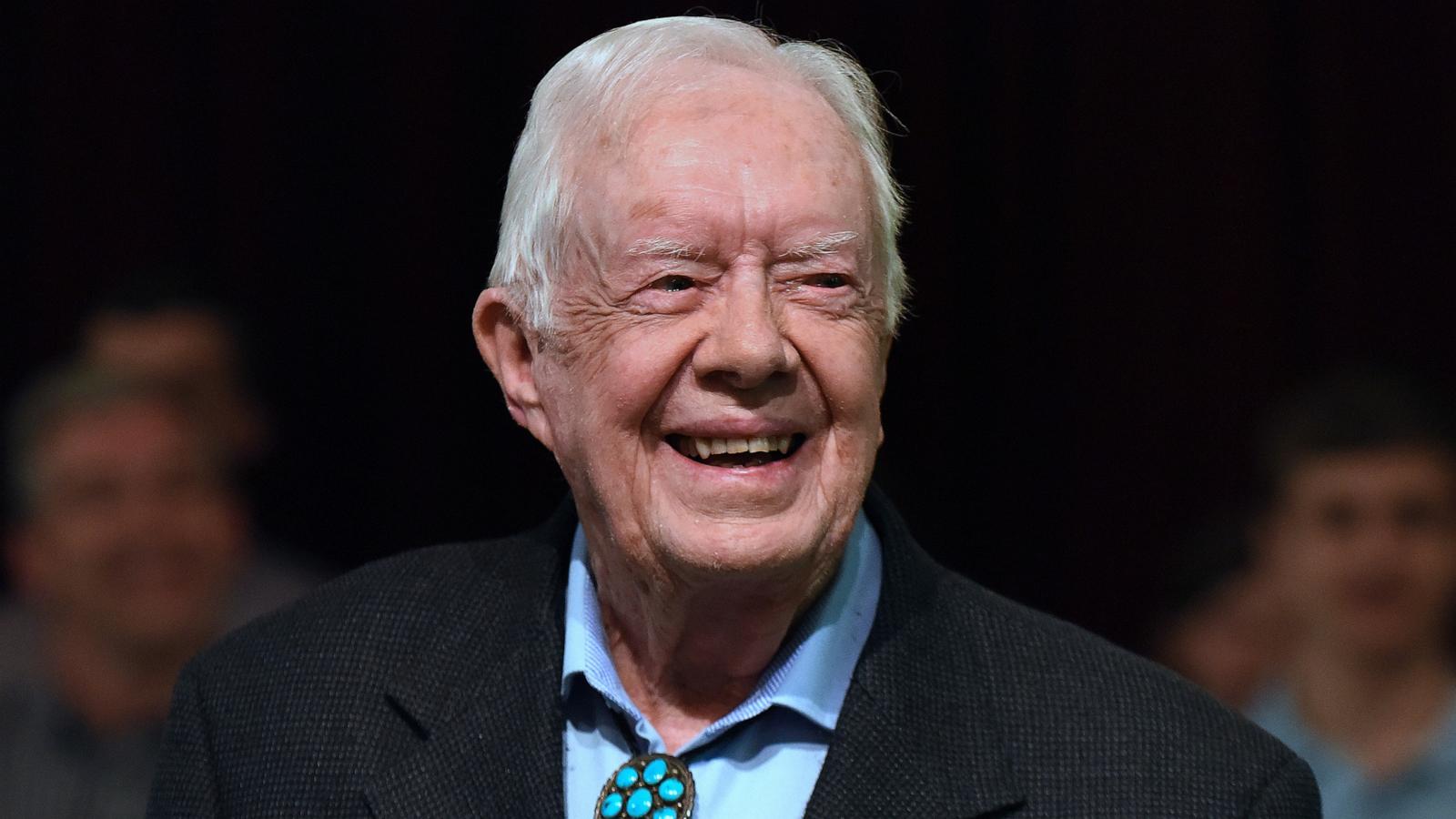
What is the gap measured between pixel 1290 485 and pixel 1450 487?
0.31 m

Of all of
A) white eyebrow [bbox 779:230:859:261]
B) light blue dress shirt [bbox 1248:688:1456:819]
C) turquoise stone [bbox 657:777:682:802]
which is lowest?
light blue dress shirt [bbox 1248:688:1456:819]

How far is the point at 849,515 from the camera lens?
6.61 ft

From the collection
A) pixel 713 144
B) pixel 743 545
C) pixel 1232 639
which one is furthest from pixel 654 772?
pixel 1232 639

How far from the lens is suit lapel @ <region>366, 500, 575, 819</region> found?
6.70 feet

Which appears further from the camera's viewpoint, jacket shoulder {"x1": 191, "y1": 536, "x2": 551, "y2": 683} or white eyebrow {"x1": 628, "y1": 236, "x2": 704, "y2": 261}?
jacket shoulder {"x1": 191, "y1": 536, "x2": 551, "y2": 683}

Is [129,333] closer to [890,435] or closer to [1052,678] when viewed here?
[890,435]

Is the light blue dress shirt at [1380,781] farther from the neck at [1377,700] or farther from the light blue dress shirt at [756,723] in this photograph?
the light blue dress shirt at [756,723]

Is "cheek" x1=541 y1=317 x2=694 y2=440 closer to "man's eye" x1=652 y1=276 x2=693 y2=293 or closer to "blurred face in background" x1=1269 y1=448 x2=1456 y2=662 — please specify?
"man's eye" x1=652 y1=276 x2=693 y2=293

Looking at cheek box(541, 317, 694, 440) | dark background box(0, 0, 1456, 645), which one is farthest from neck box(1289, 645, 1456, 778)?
cheek box(541, 317, 694, 440)

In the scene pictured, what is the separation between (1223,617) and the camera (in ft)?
12.3

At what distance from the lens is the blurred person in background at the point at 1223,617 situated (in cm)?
367

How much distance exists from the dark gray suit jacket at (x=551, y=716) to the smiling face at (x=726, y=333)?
22 cm

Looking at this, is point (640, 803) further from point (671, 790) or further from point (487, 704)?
point (487, 704)

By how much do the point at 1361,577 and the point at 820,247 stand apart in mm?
2113
